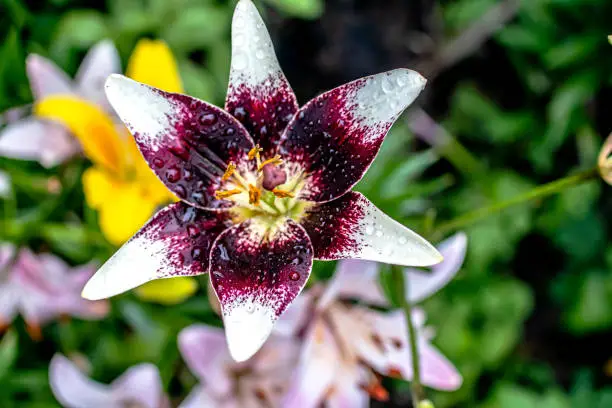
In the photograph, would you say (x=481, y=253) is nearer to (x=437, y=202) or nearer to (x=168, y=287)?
(x=437, y=202)

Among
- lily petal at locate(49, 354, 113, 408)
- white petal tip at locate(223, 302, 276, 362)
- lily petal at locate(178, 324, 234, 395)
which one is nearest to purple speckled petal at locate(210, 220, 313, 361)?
white petal tip at locate(223, 302, 276, 362)

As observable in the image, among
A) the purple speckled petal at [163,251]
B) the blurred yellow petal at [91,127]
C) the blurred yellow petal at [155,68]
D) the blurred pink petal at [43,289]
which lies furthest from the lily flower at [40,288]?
the purple speckled petal at [163,251]

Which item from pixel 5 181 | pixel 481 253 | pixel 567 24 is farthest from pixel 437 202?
pixel 5 181

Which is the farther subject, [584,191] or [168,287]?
[584,191]

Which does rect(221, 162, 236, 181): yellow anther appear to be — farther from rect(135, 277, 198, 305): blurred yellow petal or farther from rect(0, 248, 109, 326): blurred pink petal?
→ rect(0, 248, 109, 326): blurred pink petal

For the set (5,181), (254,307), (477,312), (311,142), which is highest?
(311,142)
